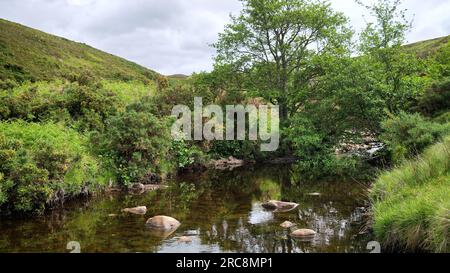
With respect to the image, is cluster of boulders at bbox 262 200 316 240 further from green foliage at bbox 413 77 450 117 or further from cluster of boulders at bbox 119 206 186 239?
green foliage at bbox 413 77 450 117

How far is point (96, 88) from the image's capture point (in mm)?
27047

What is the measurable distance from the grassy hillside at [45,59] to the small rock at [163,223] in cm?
2713

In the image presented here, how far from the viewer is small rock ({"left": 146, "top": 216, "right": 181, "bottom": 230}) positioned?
42.7 feet

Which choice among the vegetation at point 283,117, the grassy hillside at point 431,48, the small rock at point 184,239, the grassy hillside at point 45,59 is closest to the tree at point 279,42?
the vegetation at point 283,117

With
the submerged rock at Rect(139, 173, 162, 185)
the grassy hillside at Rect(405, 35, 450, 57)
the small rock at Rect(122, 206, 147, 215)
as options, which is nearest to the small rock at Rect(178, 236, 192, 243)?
the small rock at Rect(122, 206, 147, 215)

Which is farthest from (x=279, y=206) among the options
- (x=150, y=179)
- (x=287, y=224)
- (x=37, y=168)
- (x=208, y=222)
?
(x=37, y=168)

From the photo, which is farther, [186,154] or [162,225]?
[186,154]

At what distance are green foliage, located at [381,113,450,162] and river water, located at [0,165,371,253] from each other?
9.02ft

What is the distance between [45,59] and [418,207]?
55596 mm

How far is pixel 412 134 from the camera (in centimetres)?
1820

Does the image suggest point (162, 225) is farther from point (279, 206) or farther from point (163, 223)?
point (279, 206)

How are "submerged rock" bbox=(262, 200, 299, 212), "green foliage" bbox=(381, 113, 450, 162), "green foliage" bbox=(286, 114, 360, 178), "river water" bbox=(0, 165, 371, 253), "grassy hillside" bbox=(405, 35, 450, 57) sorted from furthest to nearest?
"grassy hillside" bbox=(405, 35, 450, 57) < "green foliage" bbox=(286, 114, 360, 178) < "green foliage" bbox=(381, 113, 450, 162) < "submerged rock" bbox=(262, 200, 299, 212) < "river water" bbox=(0, 165, 371, 253)

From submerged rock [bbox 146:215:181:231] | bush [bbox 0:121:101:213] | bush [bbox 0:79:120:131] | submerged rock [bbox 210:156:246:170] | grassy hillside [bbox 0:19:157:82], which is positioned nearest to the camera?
submerged rock [bbox 146:215:181:231]

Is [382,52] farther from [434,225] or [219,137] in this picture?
[434,225]
